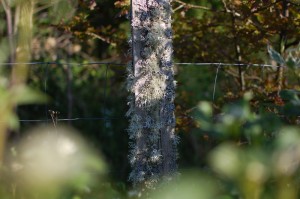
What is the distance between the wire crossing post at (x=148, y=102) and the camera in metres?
3.07

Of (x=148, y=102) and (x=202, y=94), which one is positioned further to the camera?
(x=202, y=94)

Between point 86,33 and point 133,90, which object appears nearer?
point 133,90

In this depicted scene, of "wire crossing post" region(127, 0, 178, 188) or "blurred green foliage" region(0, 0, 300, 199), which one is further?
"wire crossing post" region(127, 0, 178, 188)

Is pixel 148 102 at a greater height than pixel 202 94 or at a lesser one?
greater

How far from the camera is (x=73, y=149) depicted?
2.99 feet

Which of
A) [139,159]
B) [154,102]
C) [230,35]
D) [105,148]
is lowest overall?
[105,148]

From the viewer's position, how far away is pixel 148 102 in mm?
3100

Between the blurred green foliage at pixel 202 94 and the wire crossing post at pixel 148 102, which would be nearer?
the blurred green foliage at pixel 202 94

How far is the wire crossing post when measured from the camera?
3.07m

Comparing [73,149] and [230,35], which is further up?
[230,35]

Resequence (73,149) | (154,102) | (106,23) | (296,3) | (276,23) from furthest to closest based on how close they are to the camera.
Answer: (106,23)
(276,23)
(296,3)
(154,102)
(73,149)

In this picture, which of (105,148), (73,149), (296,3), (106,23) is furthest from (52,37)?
(73,149)

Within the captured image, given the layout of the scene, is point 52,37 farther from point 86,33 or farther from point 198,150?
point 86,33

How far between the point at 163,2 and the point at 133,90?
510 millimetres
